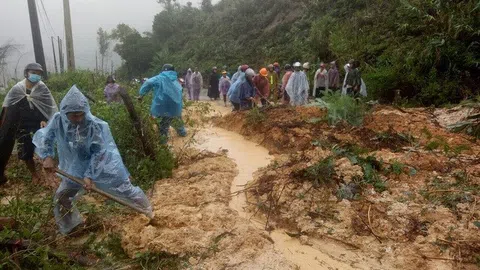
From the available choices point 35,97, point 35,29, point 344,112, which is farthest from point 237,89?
point 35,29

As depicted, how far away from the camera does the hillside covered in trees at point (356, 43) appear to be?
8.47m

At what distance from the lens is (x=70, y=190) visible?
3.38m

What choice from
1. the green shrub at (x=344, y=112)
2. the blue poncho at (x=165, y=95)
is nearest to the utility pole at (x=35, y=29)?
the blue poncho at (x=165, y=95)

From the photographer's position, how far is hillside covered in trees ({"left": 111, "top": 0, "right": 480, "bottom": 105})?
27.8 ft

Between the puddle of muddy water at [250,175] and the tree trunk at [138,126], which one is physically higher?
the tree trunk at [138,126]

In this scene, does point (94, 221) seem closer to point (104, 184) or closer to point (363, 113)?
point (104, 184)

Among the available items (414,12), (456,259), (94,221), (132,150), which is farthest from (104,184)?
(414,12)

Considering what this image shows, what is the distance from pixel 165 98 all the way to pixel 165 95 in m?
0.05

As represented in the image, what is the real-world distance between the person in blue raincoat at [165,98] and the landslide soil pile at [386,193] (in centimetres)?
205

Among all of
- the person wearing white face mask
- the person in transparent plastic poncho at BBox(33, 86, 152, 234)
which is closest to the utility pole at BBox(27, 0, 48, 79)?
the person wearing white face mask

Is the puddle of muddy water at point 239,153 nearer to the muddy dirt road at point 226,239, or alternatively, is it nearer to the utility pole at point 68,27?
the muddy dirt road at point 226,239

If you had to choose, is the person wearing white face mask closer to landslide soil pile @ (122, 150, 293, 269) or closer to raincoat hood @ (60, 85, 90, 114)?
raincoat hood @ (60, 85, 90, 114)

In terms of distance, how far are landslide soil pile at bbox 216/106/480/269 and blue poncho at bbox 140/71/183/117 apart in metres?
2.06

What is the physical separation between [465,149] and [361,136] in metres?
1.37
